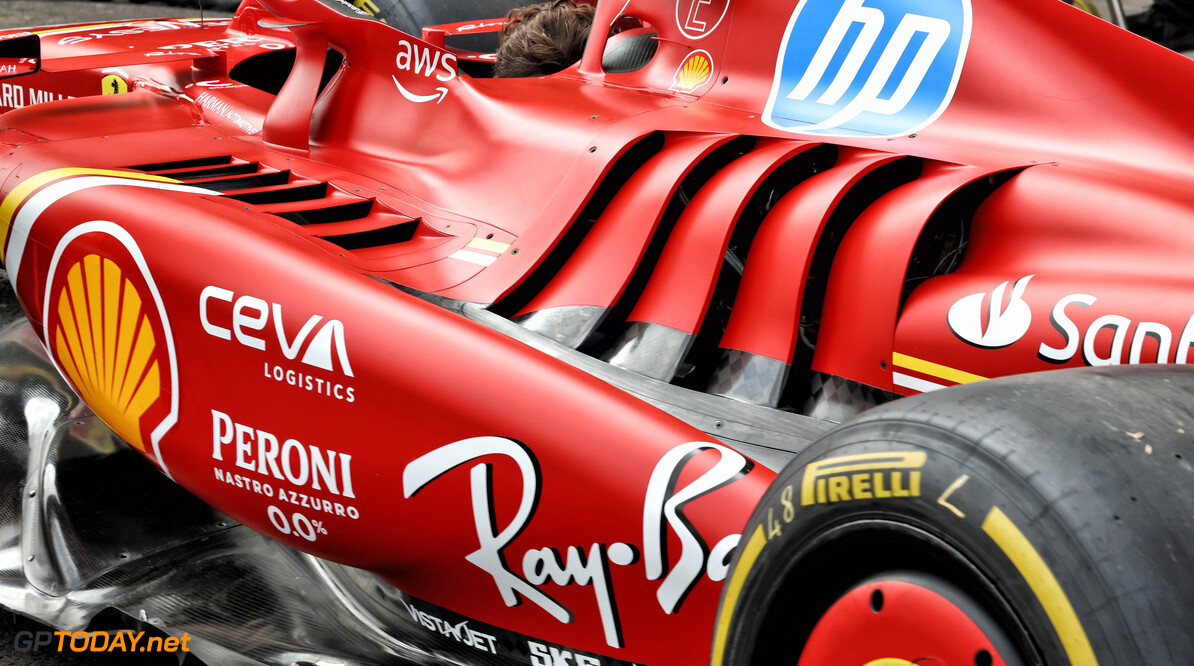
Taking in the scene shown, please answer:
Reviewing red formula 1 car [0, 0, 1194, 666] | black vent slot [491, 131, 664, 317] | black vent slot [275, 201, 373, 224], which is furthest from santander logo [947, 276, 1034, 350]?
black vent slot [275, 201, 373, 224]

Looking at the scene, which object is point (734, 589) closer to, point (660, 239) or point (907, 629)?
point (907, 629)

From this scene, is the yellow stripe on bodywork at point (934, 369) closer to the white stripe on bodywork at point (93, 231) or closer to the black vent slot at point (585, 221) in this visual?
the black vent slot at point (585, 221)

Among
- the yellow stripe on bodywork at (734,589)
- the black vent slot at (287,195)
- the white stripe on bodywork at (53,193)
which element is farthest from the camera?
the black vent slot at (287,195)

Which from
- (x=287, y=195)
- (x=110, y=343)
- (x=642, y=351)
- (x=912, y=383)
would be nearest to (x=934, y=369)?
(x=912, y=383)

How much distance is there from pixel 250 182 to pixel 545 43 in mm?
822

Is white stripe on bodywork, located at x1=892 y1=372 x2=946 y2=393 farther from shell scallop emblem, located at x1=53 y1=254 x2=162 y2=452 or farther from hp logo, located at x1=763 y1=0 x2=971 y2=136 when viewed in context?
shell scallop emblem, located at x1=53 y1=254 x2=162 y2=452

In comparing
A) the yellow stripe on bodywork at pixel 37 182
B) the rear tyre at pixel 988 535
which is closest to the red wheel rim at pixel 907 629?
the rear tyre at pixel 988 535

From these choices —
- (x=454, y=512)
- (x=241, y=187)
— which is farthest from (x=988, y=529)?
(x=241, y=187)

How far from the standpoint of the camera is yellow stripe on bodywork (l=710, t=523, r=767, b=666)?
1.06 meters

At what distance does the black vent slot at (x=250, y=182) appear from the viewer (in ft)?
6.80

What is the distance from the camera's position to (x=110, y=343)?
1887 millimetres

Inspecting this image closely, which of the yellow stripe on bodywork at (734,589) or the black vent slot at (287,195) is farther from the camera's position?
the black vent slot at (287,195)

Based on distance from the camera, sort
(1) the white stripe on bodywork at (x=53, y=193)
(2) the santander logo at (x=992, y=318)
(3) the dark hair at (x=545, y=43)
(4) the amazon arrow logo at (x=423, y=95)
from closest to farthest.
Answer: (2) the santander logo at (x=992, y=318), (1) the white stripe on bodywork at (x=53, y=193), (4) the amazon arrow logo at (x=423, y=95), (3) the dark hair at (x=545, y=43)

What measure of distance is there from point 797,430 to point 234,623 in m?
1.11
